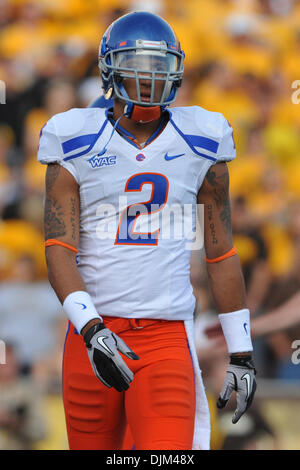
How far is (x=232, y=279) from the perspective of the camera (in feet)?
9.34

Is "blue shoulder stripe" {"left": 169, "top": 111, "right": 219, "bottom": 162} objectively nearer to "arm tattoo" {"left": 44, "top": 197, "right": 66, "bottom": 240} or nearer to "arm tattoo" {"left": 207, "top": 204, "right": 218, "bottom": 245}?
"arm tattoo" {"left": 207, "top": 204, "right": 218, "bottom": 245}

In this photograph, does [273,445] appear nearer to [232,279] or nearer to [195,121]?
[232,279]

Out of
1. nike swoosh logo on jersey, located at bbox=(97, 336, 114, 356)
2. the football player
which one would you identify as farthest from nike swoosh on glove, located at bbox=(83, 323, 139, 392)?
the football player

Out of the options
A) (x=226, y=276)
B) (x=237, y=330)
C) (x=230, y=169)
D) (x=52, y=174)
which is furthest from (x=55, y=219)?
(x=230, y=169)

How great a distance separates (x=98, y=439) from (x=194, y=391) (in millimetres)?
372

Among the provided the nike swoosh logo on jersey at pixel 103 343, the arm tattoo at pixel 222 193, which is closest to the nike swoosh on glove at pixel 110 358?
the nike swoosh logo on jersey at pixel 103 343

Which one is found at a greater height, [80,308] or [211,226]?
[211,226]

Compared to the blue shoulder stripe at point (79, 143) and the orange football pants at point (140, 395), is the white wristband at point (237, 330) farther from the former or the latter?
the blue shoulder stripe at point (79, 143)

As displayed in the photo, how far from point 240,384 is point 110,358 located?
576 mm

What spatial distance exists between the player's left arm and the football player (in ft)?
0.05

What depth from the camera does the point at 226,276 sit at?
9.33 ft

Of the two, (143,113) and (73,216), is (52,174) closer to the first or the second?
(73,216)

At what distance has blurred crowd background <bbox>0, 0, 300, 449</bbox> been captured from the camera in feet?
16.9
